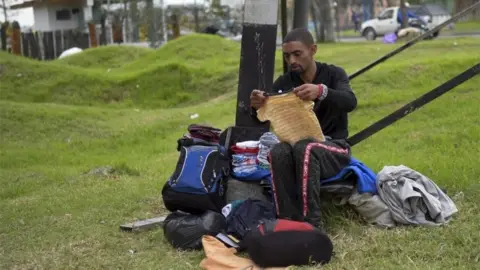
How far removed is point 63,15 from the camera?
1638 inches

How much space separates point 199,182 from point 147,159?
4.31 meters

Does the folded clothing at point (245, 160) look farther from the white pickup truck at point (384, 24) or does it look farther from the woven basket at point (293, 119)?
the white pickup truck at point (384, 24)

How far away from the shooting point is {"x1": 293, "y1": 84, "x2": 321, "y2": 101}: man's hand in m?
4.10

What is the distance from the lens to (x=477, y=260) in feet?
11.5

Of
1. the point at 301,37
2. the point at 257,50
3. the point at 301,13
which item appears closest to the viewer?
the point at 301,37

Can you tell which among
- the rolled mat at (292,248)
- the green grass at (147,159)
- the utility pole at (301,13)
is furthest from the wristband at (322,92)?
the utility pole at (301,13)

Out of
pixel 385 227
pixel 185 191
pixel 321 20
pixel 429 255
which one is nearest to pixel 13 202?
pixel 185 191

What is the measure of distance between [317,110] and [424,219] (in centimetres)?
101

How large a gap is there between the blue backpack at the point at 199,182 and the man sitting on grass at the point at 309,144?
500 millimetres

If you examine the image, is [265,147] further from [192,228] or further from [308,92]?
[192,228]

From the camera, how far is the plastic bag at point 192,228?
13.9 ft

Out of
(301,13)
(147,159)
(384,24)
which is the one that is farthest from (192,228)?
(384,24)

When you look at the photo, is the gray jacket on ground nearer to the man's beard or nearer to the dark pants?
the dark pants

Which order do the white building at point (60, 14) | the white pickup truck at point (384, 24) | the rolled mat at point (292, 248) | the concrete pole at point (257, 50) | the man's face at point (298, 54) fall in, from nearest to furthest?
1. the rolled mat at point (292, 248)
2. the man's face at point (298, 54)
3. the concrete pole at point (257, 50)
4. the white pickup truck at point (384, 24)
5. the white building at point (60, 14)
